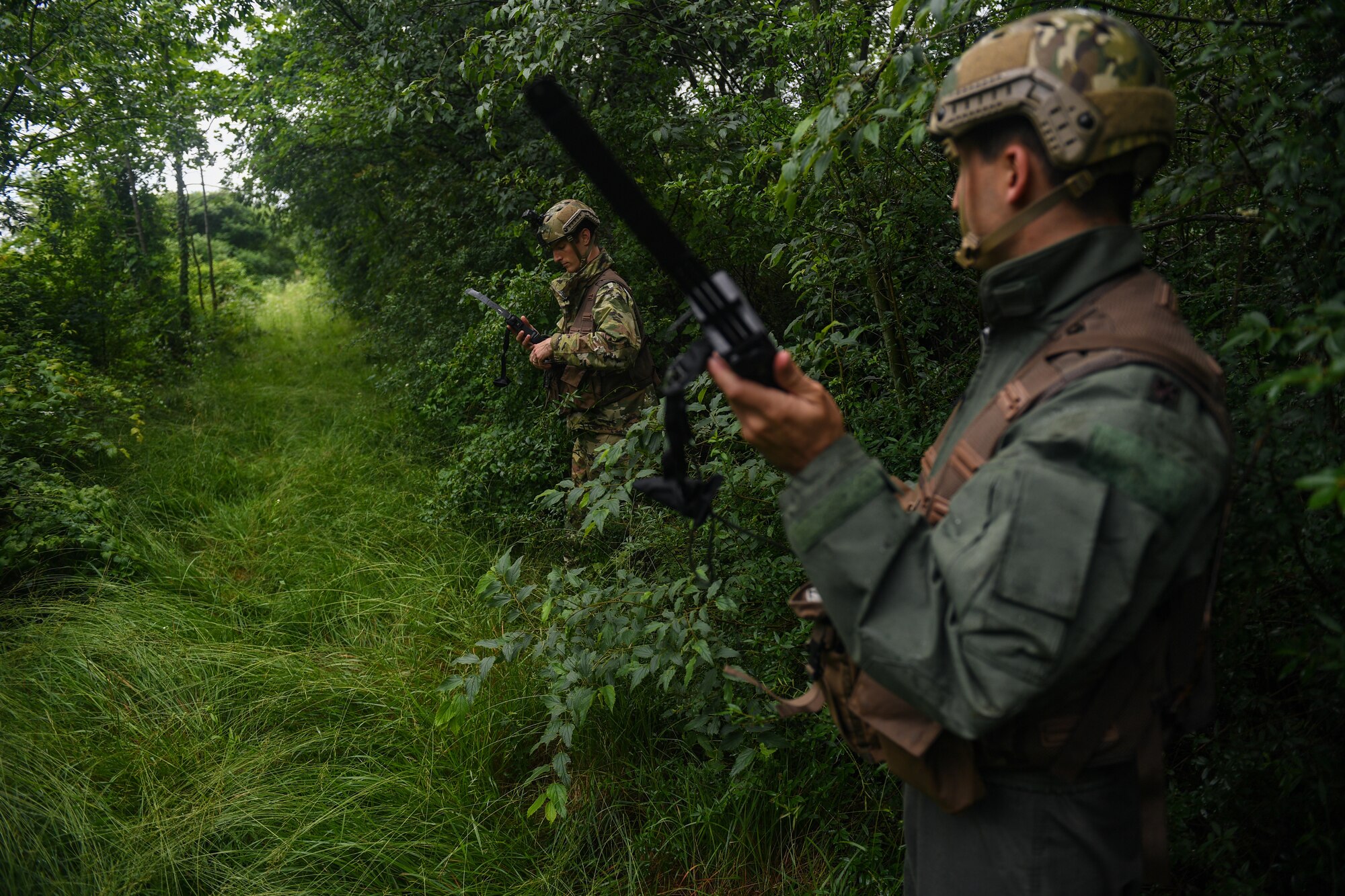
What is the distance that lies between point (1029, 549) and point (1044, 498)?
0.21 feet

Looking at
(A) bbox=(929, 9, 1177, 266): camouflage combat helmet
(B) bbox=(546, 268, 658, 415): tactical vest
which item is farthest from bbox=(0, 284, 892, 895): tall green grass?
(A) bbox=(929, 9, 1177, 266): camouflage combat helmet

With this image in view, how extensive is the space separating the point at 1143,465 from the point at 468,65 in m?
4.16

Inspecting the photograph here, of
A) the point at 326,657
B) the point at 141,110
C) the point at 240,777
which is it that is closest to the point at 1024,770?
the point at 240,777

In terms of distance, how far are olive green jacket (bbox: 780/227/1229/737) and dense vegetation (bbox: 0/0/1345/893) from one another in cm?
24

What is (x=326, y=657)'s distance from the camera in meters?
3.59

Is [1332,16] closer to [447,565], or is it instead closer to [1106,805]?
[1106,805]

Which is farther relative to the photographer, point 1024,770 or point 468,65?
point 468,65

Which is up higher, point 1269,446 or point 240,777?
point 240,777

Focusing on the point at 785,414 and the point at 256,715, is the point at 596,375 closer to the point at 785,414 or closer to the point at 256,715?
the point at 256,715

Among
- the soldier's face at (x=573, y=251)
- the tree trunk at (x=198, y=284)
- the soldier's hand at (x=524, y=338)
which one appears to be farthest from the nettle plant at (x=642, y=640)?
the tree trunk at (x=198, y=284)

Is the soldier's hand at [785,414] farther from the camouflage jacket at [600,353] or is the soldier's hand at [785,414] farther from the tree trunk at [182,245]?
the tree trunk at [182,245]

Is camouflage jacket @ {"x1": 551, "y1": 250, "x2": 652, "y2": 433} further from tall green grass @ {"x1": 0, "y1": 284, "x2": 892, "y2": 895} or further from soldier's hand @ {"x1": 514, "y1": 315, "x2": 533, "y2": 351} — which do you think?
tall green grass @ {"x1": 0, "y1": 284, "x2": 892, "y2": 895}

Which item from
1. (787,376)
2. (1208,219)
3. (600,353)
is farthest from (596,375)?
(787,376)

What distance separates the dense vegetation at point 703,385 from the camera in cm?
166
